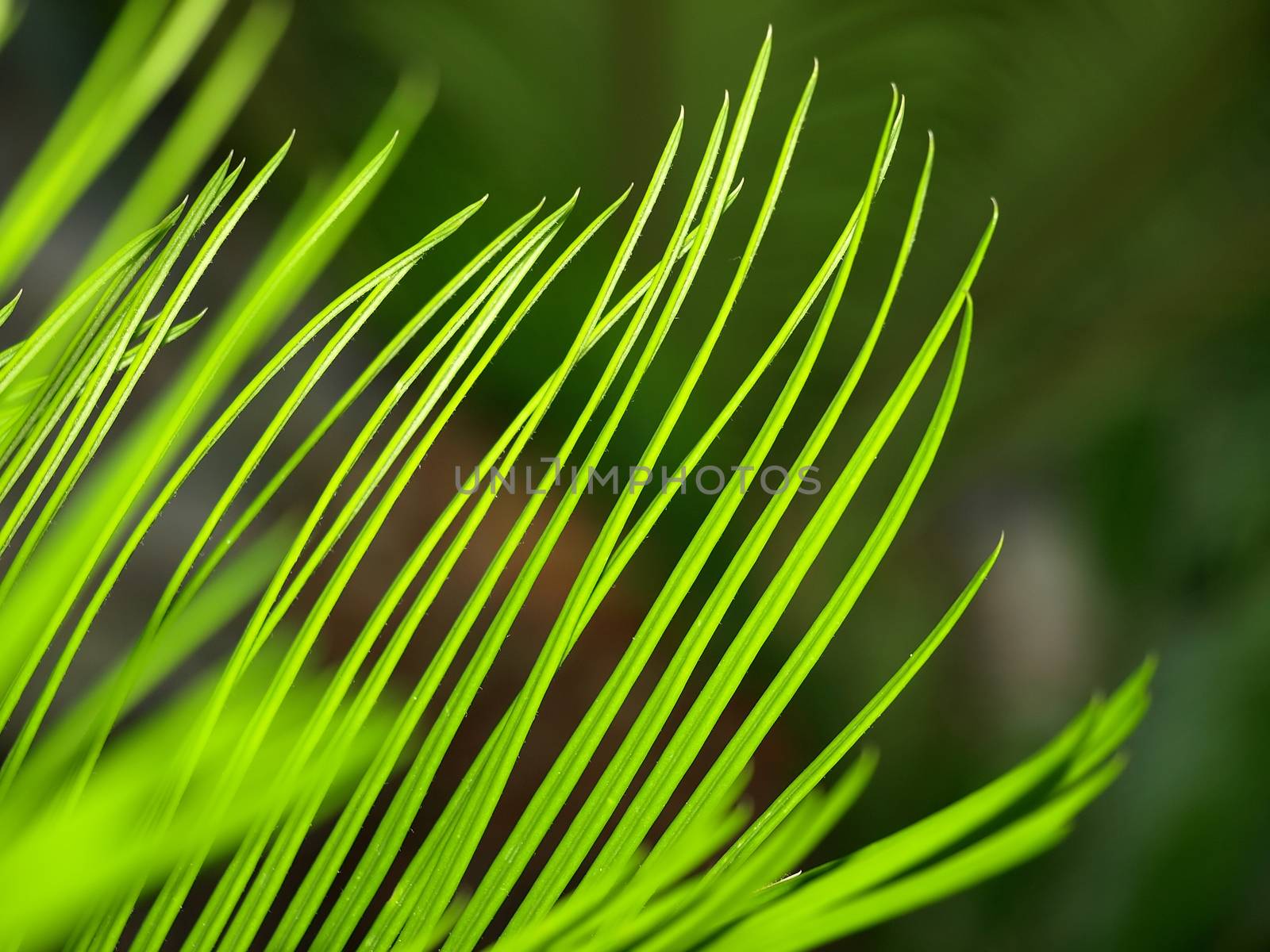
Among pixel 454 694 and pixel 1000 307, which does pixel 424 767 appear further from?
pixel 1000 307

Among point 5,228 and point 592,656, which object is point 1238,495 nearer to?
point 592,656

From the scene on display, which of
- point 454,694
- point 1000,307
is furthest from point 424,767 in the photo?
point 1000,307

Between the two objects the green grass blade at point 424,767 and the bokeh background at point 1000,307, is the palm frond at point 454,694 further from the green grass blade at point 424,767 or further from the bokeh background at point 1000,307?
the bokeh background at point 1000,307

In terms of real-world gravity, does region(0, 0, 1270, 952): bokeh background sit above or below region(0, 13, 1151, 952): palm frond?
above

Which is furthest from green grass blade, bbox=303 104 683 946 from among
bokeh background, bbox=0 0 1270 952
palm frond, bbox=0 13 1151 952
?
bokeh background, bbox=0 0 1270 952

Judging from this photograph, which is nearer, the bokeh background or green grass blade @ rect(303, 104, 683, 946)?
green grass blade @ rect(303, 104, 683, 946)

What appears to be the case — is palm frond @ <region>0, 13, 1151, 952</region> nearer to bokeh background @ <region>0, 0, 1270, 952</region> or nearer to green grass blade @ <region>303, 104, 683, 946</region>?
green grass blade @ <region>303, 104, 683, 946</region>

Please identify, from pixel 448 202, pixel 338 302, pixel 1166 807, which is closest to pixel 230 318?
pixel 338 302

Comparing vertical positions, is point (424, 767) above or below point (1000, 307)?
below
